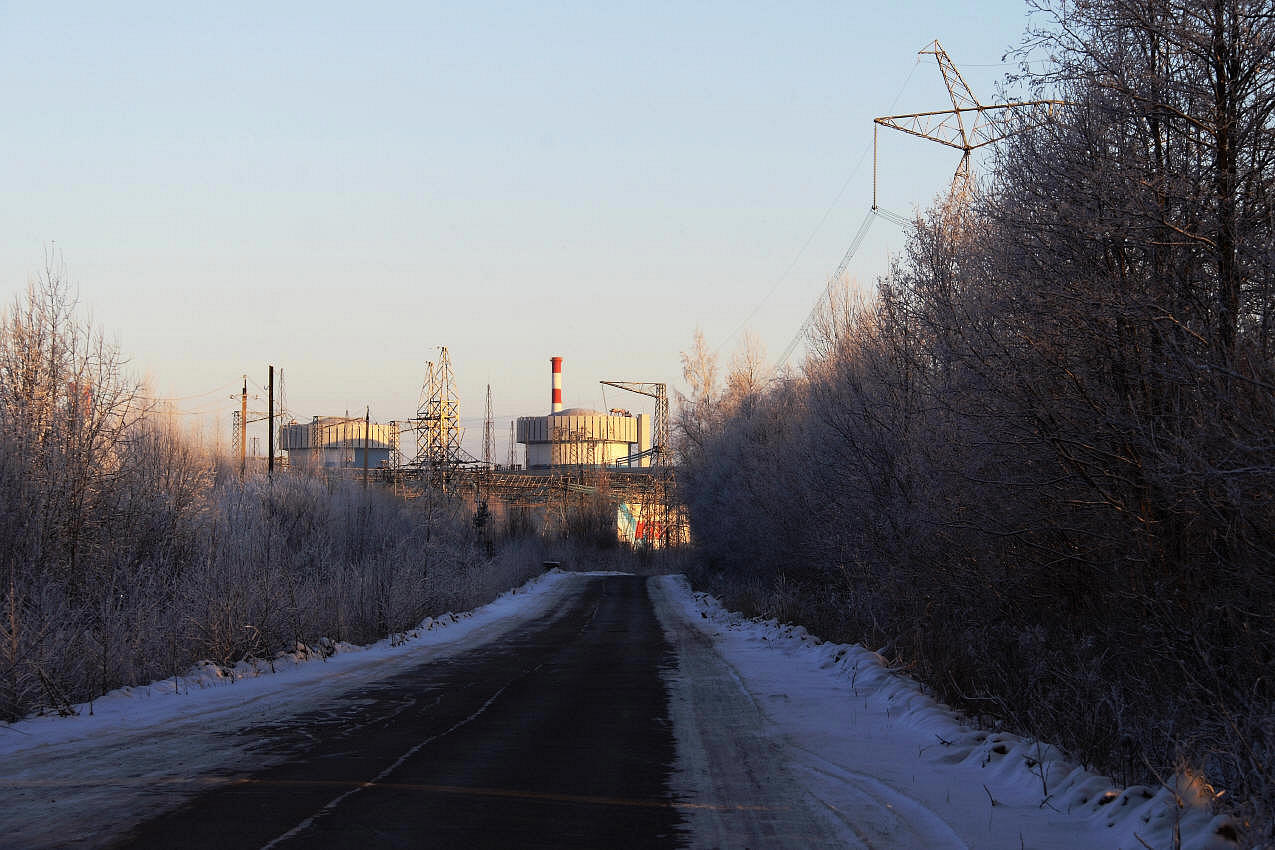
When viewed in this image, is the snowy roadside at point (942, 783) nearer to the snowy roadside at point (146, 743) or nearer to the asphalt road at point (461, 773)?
the asphalt road at point (461, 773)

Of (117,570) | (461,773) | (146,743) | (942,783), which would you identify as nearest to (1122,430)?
(942,783)

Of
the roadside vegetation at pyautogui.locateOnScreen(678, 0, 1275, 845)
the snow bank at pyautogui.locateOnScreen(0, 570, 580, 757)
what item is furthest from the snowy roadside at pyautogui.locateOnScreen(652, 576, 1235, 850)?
the snow bank at pyautogui.locateOnScreen(0, 570, 580, 757)

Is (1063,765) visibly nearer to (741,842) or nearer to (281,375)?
(741,842)

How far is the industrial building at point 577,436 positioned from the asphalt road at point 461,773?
286ft

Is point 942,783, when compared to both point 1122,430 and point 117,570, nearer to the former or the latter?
point 1122,430

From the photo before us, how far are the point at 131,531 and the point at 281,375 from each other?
5508 cm

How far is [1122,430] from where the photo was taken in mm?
10250

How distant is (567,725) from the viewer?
11039 millimetres

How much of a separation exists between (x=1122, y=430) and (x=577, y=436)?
94.7 meters

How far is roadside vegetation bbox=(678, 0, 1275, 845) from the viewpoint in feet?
26.3

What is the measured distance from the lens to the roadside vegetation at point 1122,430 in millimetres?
8008

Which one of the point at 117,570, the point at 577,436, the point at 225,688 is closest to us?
the point at 225,688

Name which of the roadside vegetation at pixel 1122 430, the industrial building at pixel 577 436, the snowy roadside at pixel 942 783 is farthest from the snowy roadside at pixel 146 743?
the industrial building at pixel 577 436

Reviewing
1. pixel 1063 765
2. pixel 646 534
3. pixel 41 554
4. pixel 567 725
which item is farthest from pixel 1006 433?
pixel 646 534
